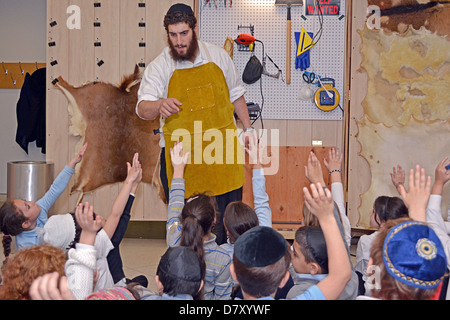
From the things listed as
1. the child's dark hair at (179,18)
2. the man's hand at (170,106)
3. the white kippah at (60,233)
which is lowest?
the white kippah at (60,233)

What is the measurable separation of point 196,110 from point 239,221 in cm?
92

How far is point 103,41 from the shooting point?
4527mm

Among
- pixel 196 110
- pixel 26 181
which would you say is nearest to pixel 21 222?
pixel 196 110

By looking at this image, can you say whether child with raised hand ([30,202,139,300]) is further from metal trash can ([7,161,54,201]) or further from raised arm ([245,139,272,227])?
metal trash can ([7,161,54,201])

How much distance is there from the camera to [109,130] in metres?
4.48

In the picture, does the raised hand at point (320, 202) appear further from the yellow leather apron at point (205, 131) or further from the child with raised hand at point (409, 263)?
the yellow leather apron at point (205, 131)

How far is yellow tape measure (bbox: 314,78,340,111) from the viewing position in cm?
436

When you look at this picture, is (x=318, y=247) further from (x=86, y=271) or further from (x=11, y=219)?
(x=11, y=219)

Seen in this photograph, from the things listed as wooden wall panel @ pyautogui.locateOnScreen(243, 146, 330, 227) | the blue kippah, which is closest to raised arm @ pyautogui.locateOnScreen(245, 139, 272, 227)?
the blue kippah

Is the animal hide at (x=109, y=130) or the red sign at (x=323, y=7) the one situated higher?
the red sign at (x=323, y=7)

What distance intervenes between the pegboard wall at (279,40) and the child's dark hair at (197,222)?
2221mm

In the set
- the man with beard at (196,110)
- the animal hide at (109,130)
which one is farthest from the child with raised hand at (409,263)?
the animal hide at (109,130)

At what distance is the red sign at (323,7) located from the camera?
436cm
